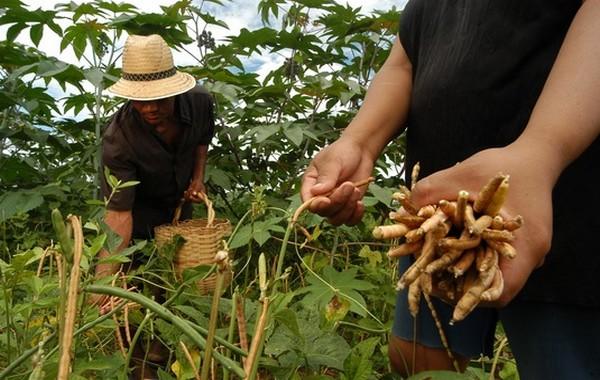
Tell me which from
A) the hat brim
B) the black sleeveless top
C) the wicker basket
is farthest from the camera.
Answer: the hat brim

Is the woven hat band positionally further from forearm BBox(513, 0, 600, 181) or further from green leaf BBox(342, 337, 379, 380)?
forearm BBox(513, 0, 600, 181)

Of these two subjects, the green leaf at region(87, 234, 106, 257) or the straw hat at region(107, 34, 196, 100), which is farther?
the straw hat at region(107, 34, 196, 100)

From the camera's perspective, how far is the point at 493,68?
76 cm

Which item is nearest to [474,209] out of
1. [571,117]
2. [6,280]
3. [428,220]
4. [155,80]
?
[428,220]

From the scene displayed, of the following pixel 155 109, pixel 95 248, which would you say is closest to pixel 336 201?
pixel 95 248

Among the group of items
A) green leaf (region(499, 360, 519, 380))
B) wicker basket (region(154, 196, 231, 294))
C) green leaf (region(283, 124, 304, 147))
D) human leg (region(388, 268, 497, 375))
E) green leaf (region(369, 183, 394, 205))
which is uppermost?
green leaf (region(283, 124, 304, 147))

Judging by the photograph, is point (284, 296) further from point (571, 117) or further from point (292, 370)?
point (571, 117)

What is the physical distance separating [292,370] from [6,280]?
39cm

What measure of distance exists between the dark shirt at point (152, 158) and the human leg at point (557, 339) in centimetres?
136

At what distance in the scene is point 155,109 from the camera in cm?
196

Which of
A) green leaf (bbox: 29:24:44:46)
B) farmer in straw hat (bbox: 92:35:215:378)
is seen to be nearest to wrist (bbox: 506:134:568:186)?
farmer in straw hat (bbox: 92:35:215:378)

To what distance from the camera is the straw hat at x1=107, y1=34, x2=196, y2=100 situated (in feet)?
6.35

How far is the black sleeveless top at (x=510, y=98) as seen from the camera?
0.73 meters

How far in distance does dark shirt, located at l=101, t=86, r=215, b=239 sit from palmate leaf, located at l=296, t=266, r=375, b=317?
1.08 metres
